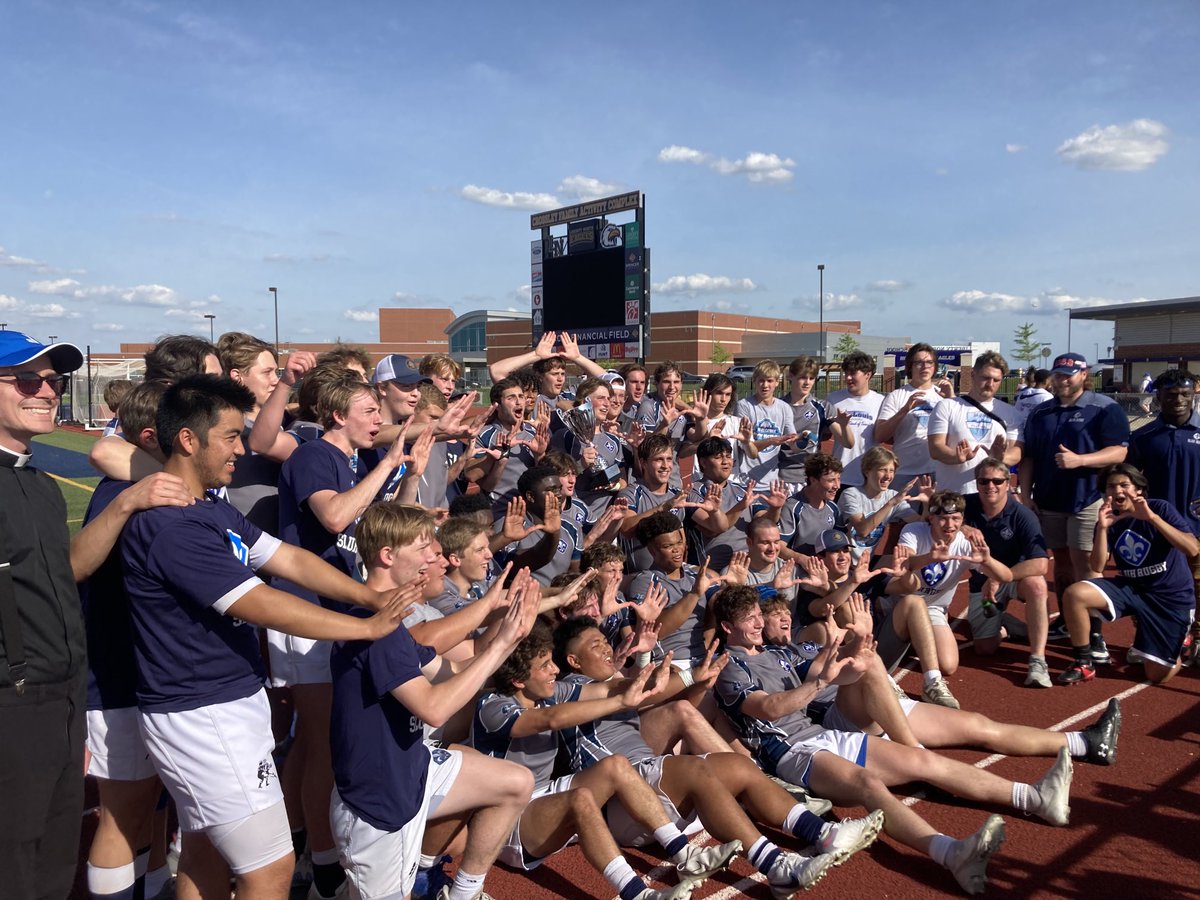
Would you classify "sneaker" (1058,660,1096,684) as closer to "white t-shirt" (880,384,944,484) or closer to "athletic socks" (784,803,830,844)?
"white t-shirt" (880,384,944,484)

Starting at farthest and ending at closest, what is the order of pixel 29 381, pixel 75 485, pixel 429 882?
1. pixel 75 485
2. pixel 429 882
3. pixel 29 381

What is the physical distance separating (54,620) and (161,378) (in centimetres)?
159

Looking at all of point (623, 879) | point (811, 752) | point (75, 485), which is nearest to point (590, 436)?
point (811, 752)

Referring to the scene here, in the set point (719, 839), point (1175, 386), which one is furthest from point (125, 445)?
point (1175, 386)

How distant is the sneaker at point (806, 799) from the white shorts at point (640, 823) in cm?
43

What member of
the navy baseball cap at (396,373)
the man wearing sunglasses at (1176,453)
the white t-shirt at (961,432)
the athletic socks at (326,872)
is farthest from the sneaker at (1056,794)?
the navy baseball cap at (396,373)

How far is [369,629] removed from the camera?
101 inches

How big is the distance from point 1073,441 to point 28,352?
6.92 metres

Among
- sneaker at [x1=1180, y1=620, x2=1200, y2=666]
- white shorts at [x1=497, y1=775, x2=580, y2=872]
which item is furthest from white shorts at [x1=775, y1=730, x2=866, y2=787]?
sneaker at [x1=1180, y1=620, x2=1200, y2=666]

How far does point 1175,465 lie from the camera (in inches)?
262

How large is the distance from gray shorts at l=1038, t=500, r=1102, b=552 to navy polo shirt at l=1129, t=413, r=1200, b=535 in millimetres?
438

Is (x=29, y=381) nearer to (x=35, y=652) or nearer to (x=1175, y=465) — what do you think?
(x=35, y=652)

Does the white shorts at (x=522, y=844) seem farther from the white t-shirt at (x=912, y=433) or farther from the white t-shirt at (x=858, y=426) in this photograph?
the white t-shirt at (x=912, y=433)

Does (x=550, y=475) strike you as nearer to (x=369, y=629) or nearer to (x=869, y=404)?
(x=369, y=629)
